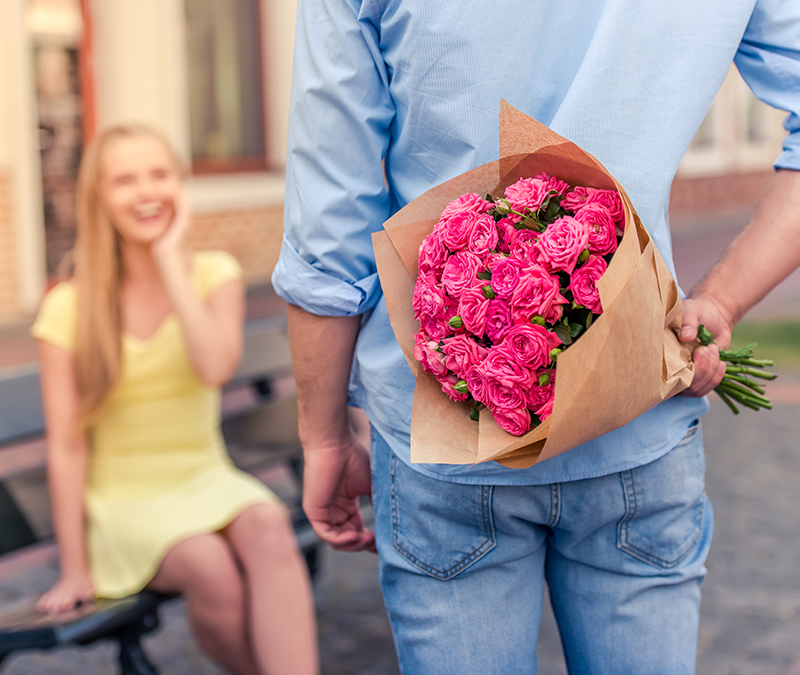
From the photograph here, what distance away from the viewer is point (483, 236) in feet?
4.02

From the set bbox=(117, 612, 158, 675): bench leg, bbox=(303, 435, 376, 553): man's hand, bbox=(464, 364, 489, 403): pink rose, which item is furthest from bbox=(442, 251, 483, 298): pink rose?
bbox=(117, 612, 158, 675): bench leg

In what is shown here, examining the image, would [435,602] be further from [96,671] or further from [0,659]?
[96,671]

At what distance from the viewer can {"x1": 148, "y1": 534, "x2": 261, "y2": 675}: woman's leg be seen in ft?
8.36

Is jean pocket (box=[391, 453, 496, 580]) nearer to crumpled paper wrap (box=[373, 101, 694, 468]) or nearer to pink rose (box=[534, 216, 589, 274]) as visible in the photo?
crumpled paper wrap (box=[373, 101, 694, 468])

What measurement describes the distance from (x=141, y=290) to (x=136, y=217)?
9.2 inches

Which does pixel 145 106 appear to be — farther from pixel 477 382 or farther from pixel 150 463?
pixel 477 382

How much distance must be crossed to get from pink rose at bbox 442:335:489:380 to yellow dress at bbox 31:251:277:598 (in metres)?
1.60

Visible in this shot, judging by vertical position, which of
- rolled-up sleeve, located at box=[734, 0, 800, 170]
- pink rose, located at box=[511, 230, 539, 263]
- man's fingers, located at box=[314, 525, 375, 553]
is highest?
rolled-up sleeve, located at box=[734, 0, 800, 170]

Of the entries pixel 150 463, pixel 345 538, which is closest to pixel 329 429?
pixel 345 538

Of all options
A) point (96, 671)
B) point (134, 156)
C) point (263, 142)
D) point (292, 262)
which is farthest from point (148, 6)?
point (292, 262)

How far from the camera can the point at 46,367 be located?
8.89 feet

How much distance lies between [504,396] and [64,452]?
188 cm

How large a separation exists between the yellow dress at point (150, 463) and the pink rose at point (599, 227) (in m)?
1.79

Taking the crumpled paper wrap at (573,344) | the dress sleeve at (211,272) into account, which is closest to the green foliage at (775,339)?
the dress sleeve at (211,272)
